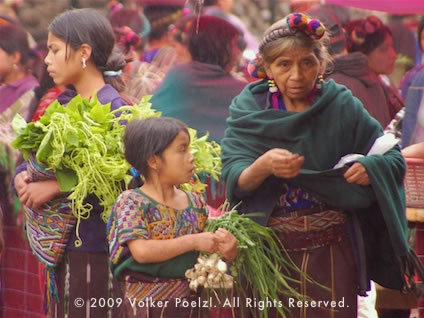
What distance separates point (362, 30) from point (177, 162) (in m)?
2.93

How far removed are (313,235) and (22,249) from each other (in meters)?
2.63

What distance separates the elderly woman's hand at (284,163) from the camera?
4020 millimetres

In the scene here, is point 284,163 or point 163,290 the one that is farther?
point 163,290

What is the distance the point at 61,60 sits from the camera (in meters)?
4.97

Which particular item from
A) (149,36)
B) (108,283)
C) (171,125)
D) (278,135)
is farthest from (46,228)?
(149,36)

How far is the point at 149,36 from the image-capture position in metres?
7.33

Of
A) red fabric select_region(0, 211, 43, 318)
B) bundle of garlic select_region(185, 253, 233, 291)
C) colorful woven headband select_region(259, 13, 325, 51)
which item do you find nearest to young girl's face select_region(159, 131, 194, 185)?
bundle of garlic select_region(185, 253, 233, 291)

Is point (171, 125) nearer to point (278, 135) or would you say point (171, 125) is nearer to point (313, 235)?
point (278, 135)

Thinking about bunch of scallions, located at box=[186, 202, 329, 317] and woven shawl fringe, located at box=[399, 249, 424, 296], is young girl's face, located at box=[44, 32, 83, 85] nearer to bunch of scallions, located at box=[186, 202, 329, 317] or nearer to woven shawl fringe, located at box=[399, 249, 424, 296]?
bunch of scallions, located at box=[186, 202, 329, 317]

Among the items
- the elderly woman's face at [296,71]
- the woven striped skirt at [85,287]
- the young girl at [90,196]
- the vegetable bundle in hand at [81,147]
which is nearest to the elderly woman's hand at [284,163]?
the elderly woman's face at [296,71]

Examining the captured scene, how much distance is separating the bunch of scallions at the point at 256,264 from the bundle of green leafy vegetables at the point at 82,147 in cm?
57

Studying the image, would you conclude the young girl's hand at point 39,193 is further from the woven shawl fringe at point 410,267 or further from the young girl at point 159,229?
the woven shawl fringe at point 410,267

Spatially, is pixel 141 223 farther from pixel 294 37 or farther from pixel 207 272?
pixel 294 37

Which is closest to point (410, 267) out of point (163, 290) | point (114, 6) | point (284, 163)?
point (284, 163)
